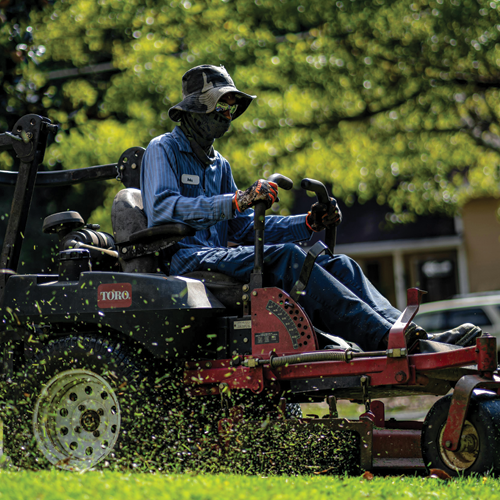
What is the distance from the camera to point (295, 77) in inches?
560

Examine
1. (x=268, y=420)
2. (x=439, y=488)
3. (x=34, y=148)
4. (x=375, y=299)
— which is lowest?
(x=439, y=488)

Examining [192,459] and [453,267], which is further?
[453,267]

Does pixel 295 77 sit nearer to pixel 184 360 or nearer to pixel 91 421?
pixel 184 360

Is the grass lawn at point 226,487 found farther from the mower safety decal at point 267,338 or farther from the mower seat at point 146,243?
the mower seat at point 146,243

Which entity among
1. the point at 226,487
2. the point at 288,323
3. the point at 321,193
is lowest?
the point at 226,487

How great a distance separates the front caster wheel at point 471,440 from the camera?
13.0 ft

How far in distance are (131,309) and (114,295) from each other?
14 cm

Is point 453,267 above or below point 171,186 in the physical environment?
above

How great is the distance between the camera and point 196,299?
15.3ft

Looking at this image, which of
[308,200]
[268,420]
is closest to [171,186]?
[268,420]

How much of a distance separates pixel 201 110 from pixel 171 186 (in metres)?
0.59

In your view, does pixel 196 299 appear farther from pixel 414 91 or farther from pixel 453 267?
pixel 453 267

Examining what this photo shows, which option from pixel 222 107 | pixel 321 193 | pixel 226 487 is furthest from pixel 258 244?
pixel 226 487

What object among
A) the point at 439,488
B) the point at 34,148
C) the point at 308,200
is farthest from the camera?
the point at 308,200
